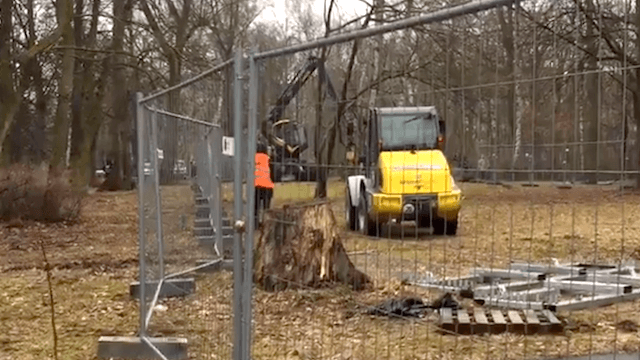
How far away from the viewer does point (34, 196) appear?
730 inches

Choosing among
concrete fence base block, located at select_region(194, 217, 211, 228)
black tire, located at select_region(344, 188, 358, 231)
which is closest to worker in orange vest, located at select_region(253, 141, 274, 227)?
black tire, located at select_region(344, 188, 358, 231)

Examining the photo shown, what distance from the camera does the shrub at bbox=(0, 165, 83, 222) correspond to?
18.2 metres

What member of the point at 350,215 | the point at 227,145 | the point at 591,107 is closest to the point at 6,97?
the point at 227,145

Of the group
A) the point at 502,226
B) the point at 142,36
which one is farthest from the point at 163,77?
the point at 502,226

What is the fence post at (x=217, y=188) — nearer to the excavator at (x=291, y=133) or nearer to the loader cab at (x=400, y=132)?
the excavator at (x=291, y=133)

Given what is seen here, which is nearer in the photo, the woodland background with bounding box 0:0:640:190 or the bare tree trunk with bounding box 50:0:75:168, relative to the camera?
the woodland background with bounding box 0:0:640:190

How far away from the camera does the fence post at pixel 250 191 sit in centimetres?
448

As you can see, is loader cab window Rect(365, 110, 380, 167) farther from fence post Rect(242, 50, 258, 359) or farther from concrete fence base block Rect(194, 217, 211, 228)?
concrete fence base block Rect(194, 217, 211, 228)

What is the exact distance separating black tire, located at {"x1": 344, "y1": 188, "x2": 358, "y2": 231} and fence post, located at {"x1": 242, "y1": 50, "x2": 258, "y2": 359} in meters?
0.60

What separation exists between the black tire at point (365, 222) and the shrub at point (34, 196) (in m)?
15.2

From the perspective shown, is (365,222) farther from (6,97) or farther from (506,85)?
(6,97)

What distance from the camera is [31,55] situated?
18531 mm

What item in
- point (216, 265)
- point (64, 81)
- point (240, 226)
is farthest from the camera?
point (64, 81)

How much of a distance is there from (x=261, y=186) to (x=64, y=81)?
19.0 metres
